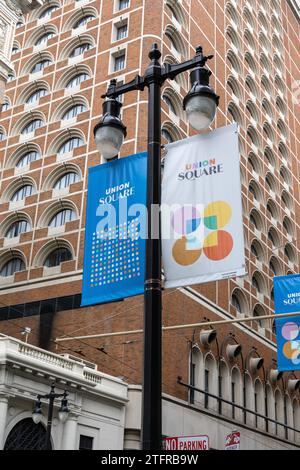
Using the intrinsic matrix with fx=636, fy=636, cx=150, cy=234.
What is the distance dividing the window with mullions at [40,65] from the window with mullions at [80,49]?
1.97 metres

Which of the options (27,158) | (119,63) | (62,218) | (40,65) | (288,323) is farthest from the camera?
(40,65)

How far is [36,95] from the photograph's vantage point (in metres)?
43.7

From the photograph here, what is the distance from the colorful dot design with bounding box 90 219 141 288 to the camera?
9148mm

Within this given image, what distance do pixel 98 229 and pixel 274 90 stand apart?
2067 inches

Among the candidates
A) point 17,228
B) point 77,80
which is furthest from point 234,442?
point 77,80

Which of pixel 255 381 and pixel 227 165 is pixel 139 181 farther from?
pixel 255 381

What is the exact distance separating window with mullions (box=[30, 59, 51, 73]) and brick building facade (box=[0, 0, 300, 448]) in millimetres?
134

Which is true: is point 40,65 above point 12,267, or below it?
above

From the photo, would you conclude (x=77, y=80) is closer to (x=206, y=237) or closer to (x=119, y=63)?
(x=119, y=63)

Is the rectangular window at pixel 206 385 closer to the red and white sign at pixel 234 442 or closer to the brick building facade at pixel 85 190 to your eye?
the brick building facade at pixel 85 190

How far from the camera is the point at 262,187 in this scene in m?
49.4

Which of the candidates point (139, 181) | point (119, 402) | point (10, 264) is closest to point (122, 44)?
point (10, 264)

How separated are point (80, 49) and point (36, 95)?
4.33 meters

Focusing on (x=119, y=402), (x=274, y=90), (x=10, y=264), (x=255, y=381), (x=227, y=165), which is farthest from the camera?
(x=274, y=90)
